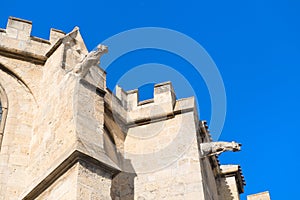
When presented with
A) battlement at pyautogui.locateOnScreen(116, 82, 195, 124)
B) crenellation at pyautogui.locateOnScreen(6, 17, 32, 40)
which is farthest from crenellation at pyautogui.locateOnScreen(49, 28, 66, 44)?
battlement at pyautogui.locateOnScreen(116, 82, 195, 124)

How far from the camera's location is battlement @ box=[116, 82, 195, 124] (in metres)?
9.03

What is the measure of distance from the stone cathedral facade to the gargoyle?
0.02 metres

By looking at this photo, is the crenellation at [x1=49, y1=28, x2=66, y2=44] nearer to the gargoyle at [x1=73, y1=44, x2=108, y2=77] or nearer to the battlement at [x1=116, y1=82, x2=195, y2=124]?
the battlement at [x1=116, y1=82, x2=195, y2=124]

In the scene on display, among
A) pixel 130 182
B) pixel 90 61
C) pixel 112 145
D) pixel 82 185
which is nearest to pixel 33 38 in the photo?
pixel 90 61

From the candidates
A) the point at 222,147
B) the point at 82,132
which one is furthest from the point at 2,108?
the point at 222,147

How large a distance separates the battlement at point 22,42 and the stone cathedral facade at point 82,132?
18 mm

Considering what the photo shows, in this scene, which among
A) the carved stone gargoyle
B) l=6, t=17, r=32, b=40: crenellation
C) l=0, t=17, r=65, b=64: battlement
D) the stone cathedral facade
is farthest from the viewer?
the carved stone gargoyle

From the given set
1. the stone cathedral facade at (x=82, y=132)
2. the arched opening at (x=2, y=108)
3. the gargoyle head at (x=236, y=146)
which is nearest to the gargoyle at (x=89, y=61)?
the stone cathedral facade at (x=82, y=132)

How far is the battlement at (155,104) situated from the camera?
29.6 feet

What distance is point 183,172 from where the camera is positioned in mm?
8109

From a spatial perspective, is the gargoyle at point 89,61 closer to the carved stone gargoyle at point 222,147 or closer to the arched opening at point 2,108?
the arched opening at point 2,108

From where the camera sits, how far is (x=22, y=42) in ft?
27.9

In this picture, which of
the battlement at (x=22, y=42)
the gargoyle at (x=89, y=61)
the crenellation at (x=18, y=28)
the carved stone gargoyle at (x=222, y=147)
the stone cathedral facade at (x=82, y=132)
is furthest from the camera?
the carved stone gargoyle at (x=222, y=147)

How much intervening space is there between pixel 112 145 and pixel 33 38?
2.53m
